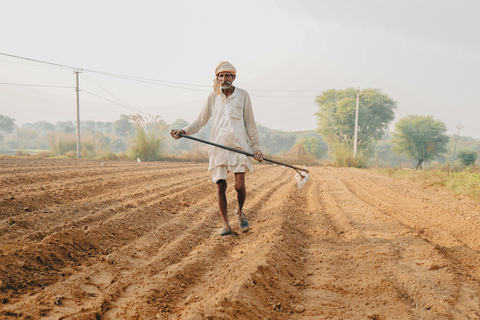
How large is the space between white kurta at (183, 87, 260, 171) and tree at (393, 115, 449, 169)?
39.8m

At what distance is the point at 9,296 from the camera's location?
2080mm

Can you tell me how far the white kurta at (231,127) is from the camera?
151 inches

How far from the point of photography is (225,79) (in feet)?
12.4

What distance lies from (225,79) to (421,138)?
4082 cm

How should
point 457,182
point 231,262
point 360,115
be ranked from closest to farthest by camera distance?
1. point 231,262
2. point 457,182
3. point 360,115

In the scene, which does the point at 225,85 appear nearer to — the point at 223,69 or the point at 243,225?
the point at 223,69

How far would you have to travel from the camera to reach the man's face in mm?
3766

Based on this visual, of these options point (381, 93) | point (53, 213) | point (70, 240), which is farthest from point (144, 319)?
point (381, 93)

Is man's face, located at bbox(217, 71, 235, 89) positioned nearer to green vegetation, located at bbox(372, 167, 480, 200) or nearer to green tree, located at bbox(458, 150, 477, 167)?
green vegetation, located at bbox(372, 167, 480, 200)

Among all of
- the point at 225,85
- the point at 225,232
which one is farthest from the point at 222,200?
the point at 225,85

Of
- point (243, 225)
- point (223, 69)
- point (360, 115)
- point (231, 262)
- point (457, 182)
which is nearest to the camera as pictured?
point (231, 262)

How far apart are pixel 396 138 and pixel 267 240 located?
41.2m

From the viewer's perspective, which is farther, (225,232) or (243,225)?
(243,225)

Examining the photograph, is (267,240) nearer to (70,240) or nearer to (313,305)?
(313,305)
